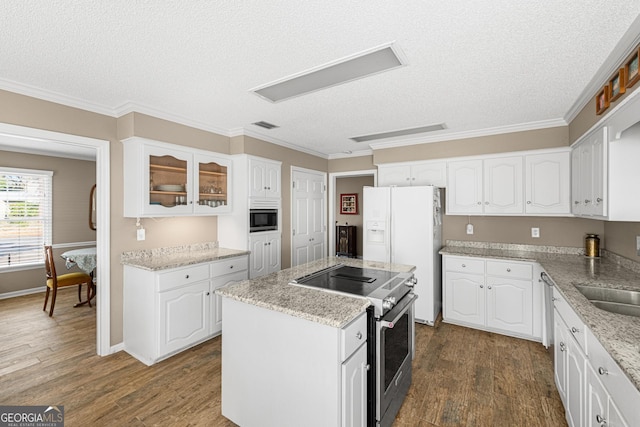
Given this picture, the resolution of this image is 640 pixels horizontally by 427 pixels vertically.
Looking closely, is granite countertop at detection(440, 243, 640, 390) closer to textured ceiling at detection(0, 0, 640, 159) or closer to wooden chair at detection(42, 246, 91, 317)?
textured ceiling at detection(0, 0, 640, 159)

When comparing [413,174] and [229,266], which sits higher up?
[413,174]

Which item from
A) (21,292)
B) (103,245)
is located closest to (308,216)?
(103,245)

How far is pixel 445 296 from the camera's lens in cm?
362

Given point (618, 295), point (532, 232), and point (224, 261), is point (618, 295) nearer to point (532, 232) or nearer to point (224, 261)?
point (532, 232)

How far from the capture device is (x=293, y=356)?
1594mm

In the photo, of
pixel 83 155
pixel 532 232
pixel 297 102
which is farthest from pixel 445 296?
pixel 83 155

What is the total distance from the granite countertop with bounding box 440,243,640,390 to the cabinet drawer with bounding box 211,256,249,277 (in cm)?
247

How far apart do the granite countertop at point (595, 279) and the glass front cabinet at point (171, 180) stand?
295 centimetres

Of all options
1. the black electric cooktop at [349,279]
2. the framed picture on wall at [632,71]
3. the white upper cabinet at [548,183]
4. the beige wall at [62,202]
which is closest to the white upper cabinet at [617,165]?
the framed picture on wall at [632,71]

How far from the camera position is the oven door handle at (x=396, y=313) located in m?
1.70

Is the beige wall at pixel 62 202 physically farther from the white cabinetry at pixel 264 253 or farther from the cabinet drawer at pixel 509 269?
the cabinet drawer at pixel 509 269

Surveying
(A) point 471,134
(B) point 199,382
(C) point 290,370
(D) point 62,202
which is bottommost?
(B) point 199,382

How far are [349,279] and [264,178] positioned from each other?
7.36 feet

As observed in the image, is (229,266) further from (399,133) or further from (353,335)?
(399,133)
